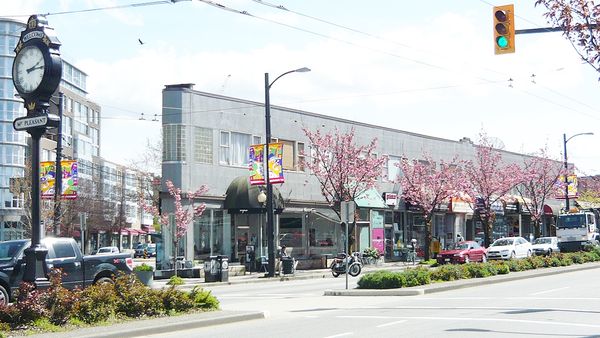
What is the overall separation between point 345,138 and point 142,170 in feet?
119

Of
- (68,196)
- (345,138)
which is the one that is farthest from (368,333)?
(345,138)

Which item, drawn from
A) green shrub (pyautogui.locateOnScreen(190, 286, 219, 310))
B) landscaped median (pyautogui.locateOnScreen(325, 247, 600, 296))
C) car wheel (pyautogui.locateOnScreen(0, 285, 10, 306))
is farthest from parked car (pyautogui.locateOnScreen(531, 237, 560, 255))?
car wheel (pyautogui.locateOnScreen(0, 285, 10, 306))

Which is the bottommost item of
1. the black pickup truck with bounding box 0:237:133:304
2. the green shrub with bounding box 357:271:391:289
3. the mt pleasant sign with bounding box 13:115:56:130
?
the green shrub with bounding box 357:271:391:289

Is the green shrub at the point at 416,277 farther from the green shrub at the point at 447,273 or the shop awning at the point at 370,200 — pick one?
the shop awning at the point at 370,200

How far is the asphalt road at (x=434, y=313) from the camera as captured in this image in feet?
43.7

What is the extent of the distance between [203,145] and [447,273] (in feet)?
60.1

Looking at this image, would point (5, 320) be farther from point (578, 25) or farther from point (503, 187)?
point (503, 187)

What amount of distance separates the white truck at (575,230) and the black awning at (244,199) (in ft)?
73.4

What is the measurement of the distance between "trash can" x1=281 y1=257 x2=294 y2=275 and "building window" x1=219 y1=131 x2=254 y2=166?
307 inches

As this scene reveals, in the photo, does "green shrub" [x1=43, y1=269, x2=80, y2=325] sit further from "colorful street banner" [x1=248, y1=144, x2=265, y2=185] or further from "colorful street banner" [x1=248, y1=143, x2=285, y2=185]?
"colorful street banner" [x1=248, y1=144, x2=265, y2=185]

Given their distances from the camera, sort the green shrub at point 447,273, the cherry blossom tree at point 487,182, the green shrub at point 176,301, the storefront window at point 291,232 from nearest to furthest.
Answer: the green shrub at point 176,301
the green shrub at point 447,273
the storefront window at point 291,232
the cherry blossom tree at point 487,182

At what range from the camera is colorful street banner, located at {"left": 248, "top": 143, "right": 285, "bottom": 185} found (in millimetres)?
36094

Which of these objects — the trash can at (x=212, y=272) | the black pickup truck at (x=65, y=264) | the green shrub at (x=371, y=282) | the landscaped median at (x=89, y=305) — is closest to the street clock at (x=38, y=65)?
the landscaped median at (x=89, y=305)

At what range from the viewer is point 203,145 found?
1588 inches
